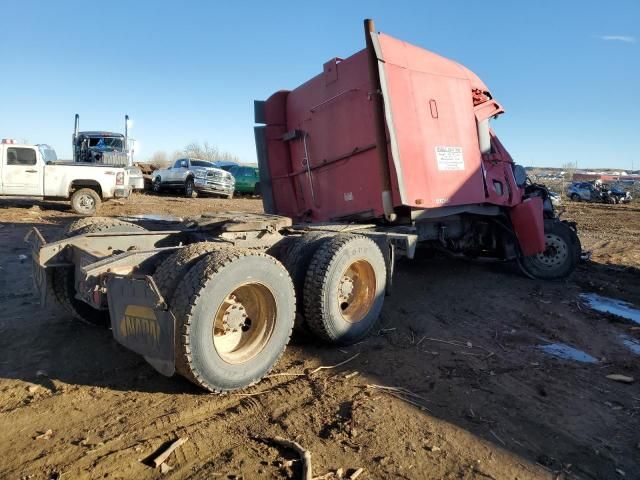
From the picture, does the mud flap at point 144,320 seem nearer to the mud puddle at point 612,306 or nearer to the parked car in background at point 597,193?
the mud puddle at point 612,306

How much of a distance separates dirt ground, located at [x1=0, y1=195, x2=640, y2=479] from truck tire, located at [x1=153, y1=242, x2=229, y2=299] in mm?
843

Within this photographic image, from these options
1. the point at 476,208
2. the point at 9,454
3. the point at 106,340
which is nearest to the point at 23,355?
the point at 106,340

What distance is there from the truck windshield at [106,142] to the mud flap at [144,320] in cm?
1989

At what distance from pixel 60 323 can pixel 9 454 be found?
2.49 m

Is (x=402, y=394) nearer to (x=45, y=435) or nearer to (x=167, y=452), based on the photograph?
(x=167, y=452)

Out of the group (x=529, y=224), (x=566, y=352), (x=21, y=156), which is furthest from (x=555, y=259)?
(x=21, y=156)

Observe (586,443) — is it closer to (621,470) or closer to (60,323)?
(621,470)

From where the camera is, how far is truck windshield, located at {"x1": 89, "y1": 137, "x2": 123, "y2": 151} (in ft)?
69.9

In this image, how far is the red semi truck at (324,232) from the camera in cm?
352

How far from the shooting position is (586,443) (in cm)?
328

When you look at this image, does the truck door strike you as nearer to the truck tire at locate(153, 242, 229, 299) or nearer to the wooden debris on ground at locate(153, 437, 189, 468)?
the truck tire at locate(153, 242, 229, 299)

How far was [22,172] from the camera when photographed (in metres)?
14.6

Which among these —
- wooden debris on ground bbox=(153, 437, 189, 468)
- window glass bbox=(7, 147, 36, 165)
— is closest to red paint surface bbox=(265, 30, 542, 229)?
wooden debris on ground bbox=(153, 437, 189, 468)

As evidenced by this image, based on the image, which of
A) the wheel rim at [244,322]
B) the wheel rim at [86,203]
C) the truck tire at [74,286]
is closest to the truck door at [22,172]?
the wheel rim at [86,203]
